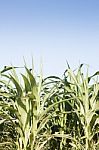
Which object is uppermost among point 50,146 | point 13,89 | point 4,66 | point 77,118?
point 4,66

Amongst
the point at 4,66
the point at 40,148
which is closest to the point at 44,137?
the point at 40,148

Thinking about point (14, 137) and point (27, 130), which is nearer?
point (27, 130)

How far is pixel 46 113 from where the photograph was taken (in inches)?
115

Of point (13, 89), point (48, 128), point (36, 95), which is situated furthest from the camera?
point (48, 128)

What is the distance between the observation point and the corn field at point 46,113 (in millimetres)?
2682

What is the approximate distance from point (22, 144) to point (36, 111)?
1.19 feet

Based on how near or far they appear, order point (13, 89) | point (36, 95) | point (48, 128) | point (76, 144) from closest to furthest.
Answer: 1. point (36, 95)
2. point (13, 89)
3. point (76, 144)
4. point (48, 128)

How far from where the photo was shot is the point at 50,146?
335 cm

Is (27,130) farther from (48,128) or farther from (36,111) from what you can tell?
(48,128)

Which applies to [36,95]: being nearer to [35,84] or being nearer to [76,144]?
[35,84]

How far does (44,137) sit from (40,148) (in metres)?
0.22

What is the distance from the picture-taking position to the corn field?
2.68 m

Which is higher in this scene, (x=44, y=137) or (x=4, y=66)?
(x=4, y=66)

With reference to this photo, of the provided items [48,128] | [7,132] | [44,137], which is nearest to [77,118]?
[48,128]
